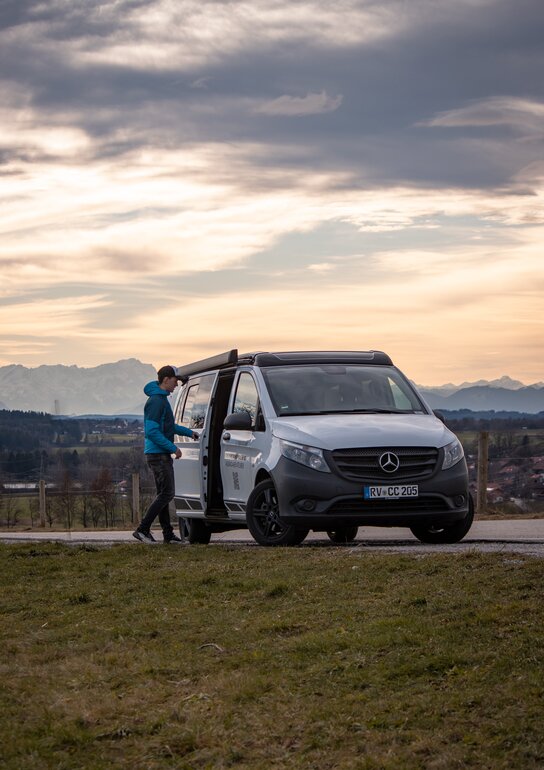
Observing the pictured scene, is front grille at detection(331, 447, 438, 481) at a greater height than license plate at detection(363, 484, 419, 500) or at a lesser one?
greater

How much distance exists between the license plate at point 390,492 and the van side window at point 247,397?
1.77 m

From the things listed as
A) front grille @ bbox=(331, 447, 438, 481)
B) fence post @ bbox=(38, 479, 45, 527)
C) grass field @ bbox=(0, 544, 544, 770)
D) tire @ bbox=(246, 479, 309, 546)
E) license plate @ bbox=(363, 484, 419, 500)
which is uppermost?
front grille @ bbox=(331, 447, 438, 481)

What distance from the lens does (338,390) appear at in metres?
13.3

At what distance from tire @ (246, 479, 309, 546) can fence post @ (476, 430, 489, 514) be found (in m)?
10.9

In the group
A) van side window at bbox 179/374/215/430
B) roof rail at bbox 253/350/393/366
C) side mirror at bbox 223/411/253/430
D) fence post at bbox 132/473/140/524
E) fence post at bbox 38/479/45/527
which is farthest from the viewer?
fence post at bbox 38/479/45/527

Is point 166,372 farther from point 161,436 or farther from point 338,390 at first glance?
point 338,390

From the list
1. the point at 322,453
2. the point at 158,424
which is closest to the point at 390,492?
the point at 322,453

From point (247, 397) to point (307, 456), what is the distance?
190 centimetres

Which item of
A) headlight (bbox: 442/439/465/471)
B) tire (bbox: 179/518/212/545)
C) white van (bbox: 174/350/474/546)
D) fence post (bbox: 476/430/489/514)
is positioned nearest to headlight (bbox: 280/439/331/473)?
white van (bbox: 174/350/474/546)

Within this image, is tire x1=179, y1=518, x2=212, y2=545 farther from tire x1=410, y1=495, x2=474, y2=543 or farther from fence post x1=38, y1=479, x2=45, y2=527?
fence post x1=38, y1=479, x2=45, y2=527

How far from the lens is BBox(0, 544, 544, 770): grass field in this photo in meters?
4.91

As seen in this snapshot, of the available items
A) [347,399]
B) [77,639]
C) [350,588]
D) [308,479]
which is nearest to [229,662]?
[77,639]

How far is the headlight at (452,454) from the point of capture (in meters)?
Answer: 12.3

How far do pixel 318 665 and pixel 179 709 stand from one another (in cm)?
88
